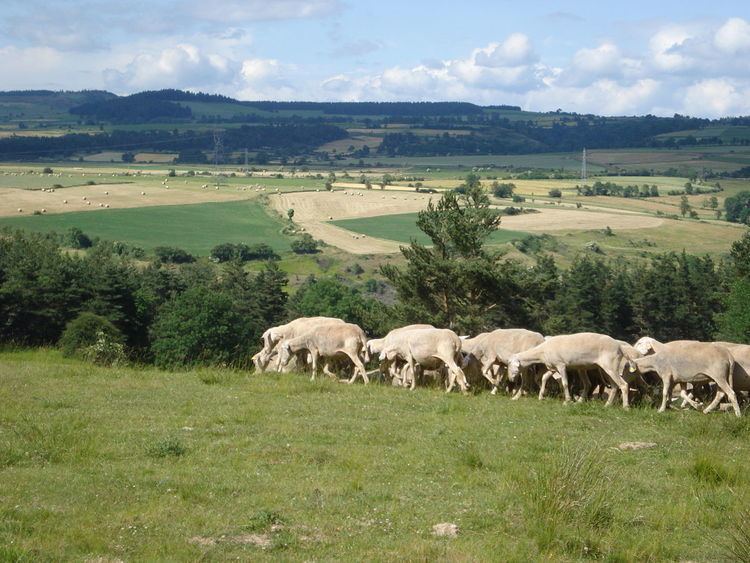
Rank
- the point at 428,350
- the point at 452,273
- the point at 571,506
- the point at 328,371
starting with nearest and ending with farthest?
1. the point at 571,506
2. the point at 428,350
3. the point at 328,371
4. the point at 452,273

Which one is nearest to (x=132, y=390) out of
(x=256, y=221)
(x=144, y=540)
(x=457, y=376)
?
(x=457, y=376)

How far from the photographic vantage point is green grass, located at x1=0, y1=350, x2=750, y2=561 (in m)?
10.4

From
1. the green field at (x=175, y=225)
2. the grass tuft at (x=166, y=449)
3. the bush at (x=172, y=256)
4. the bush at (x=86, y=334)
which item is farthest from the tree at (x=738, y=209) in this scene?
the grass tuft at (x=166, y=449)

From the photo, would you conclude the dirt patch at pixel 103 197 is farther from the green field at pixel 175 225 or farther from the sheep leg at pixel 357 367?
the sheep leg at pixel 357 367

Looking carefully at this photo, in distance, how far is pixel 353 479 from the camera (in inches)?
504

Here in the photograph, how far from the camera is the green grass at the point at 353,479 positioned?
1035cm

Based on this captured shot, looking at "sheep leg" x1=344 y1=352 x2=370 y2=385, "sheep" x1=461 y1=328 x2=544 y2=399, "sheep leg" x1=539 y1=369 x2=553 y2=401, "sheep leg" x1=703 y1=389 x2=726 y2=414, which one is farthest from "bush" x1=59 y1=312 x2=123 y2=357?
"sheep leg" x1=703 y1=389 x2=726 y2=414

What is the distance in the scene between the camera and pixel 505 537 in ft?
35.2

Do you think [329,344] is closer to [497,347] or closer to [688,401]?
[497,347]

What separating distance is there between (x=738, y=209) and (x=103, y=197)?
291 feet

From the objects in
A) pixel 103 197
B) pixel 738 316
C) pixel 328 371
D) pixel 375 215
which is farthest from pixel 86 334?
pixel 103 197

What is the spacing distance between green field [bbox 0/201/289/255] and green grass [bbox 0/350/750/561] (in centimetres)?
8395

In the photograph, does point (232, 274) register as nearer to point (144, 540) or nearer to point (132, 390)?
point (132, 390)

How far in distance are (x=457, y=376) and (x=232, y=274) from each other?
179ft
